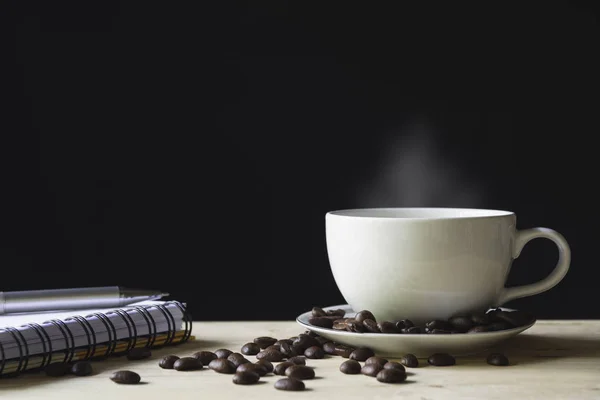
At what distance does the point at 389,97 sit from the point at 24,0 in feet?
2.46

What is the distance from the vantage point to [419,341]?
1022 millimetres

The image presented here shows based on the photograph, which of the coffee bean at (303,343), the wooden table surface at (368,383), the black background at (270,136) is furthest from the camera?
the black background at (270,136)

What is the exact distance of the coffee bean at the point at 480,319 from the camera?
42.1 inches

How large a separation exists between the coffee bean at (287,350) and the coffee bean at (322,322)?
0.04m

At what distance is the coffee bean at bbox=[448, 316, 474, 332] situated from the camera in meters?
1.06

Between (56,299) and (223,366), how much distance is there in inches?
13.5

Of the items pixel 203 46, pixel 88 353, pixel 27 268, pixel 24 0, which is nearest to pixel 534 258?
pixel 203 46

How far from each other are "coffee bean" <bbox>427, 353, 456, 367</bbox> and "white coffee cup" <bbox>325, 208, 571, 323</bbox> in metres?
0.08

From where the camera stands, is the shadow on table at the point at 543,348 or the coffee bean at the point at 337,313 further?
the coffee bean at the point at 337,313

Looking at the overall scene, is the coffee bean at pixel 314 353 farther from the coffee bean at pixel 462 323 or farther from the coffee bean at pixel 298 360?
the coffee bean at pixel 462 323

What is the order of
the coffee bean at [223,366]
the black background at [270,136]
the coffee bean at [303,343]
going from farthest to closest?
the black background at [270,136]
the coffee bean at [303,343]
the coffee bean at [223,366]

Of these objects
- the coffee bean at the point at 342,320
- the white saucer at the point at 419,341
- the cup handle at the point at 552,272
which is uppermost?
the cup handle at the point at 552,272

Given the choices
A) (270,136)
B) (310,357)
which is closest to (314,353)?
(310,357)

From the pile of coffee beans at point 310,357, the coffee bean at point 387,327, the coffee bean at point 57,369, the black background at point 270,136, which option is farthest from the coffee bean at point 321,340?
the black background at point 270,136
